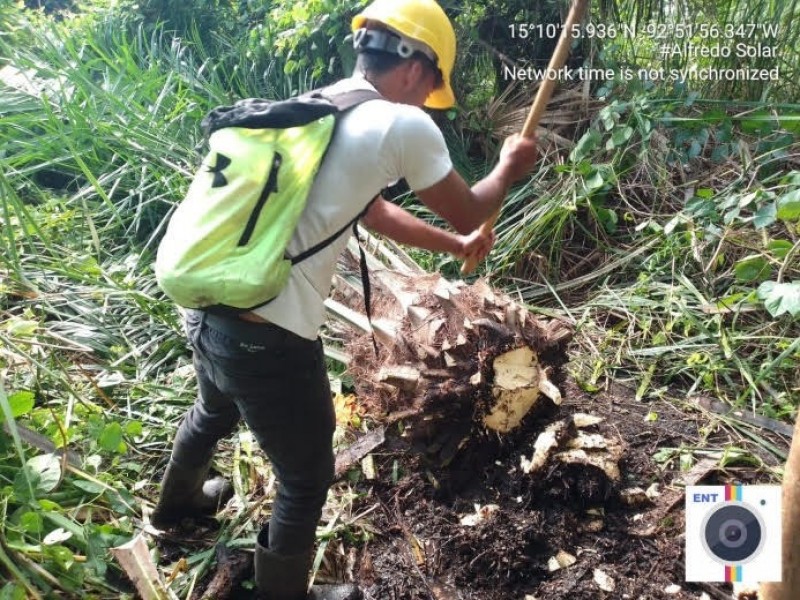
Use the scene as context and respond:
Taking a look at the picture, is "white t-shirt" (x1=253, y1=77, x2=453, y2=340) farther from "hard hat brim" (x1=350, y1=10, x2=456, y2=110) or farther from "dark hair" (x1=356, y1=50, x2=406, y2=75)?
"hard hat brim" (x1=350, y1=10, x2=456, y2=110)

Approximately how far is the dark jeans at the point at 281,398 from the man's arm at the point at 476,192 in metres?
0.55

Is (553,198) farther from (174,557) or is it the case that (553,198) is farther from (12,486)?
(12,486)

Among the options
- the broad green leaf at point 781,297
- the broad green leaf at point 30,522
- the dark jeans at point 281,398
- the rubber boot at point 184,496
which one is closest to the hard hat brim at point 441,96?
the dark jeans at point 281,398

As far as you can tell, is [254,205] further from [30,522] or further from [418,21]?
[30,522]

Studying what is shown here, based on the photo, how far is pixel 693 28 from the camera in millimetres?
3629

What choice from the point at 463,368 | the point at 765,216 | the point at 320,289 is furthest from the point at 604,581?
the point at 765,216

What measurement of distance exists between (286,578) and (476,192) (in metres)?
1.35

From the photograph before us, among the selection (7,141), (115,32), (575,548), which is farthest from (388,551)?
(115,32)

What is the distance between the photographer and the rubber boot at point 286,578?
78.2 inches

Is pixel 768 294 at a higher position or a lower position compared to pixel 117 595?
higher

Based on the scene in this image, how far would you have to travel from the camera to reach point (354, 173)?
1656 mm

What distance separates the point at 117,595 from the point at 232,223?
130 centimetres

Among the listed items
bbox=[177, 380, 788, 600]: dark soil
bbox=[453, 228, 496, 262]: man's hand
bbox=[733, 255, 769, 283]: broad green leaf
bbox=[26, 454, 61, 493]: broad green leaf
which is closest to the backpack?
bbox=[453, 228, 496, 262]: man's hand

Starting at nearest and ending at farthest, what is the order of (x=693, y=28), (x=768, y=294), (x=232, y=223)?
(x=232, y=223), (x=768, y=294), (x=693, y=28)
